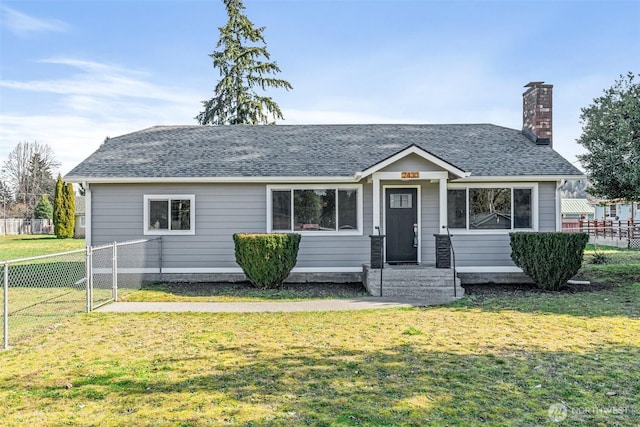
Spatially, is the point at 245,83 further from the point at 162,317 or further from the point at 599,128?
the point at 162,317

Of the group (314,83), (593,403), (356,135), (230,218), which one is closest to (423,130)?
(356,135)

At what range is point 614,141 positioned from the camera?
12.1 m

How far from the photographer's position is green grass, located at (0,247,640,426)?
12.1 feet

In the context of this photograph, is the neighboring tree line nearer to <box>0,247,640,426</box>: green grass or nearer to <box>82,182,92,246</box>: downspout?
<box>82,182,92,246</box>: downspout

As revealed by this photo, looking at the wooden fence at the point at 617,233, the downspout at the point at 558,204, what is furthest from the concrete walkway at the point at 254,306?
the wooden fence at the point at 617,233

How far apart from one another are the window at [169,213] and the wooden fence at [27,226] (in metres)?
38.2

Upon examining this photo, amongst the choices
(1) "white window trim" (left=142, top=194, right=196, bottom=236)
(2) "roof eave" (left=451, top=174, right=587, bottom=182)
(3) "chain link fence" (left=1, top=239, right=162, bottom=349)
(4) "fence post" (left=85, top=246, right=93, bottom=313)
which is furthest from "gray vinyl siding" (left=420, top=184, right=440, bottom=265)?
(4) "fence post" (left=85, top=246, right=93, bottom=313)

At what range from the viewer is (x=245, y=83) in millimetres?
26594

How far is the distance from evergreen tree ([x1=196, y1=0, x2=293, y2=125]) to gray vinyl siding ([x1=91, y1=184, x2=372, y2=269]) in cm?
1518

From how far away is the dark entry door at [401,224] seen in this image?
11906 mm

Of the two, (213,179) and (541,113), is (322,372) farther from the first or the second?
(541,113)

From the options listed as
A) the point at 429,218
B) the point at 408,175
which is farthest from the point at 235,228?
the point at 429,218

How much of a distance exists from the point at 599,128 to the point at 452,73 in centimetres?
570

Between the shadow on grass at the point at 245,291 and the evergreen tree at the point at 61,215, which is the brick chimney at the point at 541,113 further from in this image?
the evergreen tree at the point at 61,215
